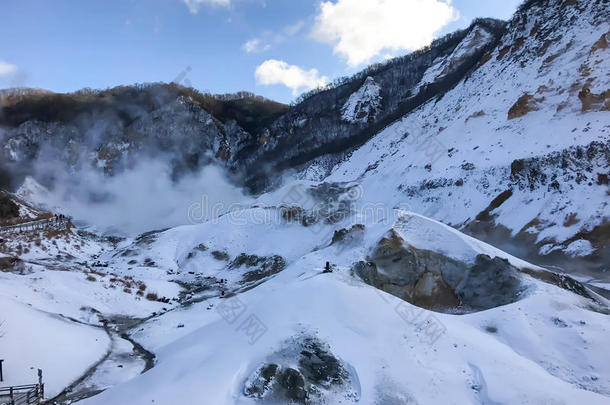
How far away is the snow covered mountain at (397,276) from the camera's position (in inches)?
402

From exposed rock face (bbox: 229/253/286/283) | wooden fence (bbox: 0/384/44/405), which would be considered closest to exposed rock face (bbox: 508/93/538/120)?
exposed rock face (bbox: 229/253/286/283)

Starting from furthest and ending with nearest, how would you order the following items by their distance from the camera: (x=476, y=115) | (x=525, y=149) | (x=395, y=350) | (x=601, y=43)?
(x=476, y=115) → (x=601, y=43) → (x=525, y=149) → (x=395, y=350)

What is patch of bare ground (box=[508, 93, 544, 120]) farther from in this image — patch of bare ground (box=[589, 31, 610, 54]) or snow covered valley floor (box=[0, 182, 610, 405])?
snow covered valley floor (box=[0, 182, 610, 405])

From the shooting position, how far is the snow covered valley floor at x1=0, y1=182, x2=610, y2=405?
968 centimetres

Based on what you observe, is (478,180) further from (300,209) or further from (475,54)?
(475,54)

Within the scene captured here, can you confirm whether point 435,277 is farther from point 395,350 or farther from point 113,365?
point 113,365

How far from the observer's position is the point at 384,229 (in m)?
20.7

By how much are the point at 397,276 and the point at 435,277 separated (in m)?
1.80

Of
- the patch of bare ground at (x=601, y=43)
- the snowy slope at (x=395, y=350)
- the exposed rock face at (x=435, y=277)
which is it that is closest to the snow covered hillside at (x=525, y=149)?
the patch of bare ground at (x=601, y=43)

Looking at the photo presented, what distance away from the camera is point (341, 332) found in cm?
1182

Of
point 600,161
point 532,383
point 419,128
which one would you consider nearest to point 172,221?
point 419,128

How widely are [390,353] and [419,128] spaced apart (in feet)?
152

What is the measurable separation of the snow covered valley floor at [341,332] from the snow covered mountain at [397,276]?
0.23 ft

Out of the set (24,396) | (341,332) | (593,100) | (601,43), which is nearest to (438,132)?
(601,43)
